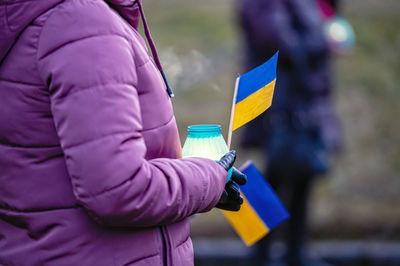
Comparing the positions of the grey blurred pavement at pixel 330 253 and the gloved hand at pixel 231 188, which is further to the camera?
the grey blurred pavement at pixel 330 253

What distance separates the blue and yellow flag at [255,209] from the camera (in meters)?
1.58

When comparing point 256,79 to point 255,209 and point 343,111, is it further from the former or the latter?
point 343,111

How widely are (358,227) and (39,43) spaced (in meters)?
3.53

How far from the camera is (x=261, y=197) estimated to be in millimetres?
1581

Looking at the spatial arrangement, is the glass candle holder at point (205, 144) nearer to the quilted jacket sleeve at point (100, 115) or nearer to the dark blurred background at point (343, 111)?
the quilted jacket sleeve at point (100, 115)

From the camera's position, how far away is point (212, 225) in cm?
429

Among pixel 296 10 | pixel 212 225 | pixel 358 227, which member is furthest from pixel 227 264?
pixel 296 10

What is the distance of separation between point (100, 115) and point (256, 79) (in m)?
0.48

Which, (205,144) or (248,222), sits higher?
(205,144)

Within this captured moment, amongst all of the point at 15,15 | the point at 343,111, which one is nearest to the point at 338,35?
the point at 343,111

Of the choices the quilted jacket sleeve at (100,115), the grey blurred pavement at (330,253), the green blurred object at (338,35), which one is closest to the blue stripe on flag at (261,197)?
the quilted jacket sleeve at (100,115)

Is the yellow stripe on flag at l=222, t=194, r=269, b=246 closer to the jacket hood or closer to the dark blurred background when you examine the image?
the jacket hood

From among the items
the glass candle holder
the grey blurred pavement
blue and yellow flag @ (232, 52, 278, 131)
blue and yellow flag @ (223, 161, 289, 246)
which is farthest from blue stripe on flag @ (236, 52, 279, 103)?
the grey blurred pavement

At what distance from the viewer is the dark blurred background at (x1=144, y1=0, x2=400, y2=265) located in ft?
13.4
